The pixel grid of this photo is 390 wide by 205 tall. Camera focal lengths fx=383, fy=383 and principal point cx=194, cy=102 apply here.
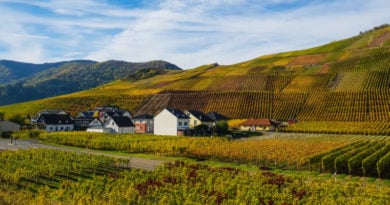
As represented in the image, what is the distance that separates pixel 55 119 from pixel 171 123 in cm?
3104

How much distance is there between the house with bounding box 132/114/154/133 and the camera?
90.1 m

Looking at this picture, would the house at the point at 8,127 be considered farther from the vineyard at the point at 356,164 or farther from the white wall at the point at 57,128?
the vineyard at the point at 356,164

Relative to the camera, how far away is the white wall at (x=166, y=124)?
8000 centimetres

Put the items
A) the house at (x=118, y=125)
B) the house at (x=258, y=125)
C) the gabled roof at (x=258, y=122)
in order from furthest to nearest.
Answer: the gabled roof at (x=258, y=122) → the house at (x=258, y=125) → the house at (x=118, y=125)

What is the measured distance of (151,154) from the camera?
171 ft

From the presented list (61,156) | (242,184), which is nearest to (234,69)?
(61,156)

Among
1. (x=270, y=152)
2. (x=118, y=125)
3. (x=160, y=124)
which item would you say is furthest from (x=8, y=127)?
(x=270, y=152)

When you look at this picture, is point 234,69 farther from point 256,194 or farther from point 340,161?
point 256,194

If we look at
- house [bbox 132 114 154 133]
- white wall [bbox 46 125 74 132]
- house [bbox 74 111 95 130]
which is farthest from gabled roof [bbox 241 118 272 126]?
white wall [bbox 46 125 74 132]

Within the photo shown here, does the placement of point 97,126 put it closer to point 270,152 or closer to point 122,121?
point 122,121

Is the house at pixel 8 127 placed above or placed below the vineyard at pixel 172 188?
above

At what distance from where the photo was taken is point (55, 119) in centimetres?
9231

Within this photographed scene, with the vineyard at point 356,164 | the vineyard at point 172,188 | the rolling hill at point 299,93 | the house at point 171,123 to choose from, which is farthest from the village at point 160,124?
the vineyard at point 172,188

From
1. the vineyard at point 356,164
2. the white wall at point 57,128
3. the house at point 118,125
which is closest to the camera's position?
the vineyard at point 356,164
